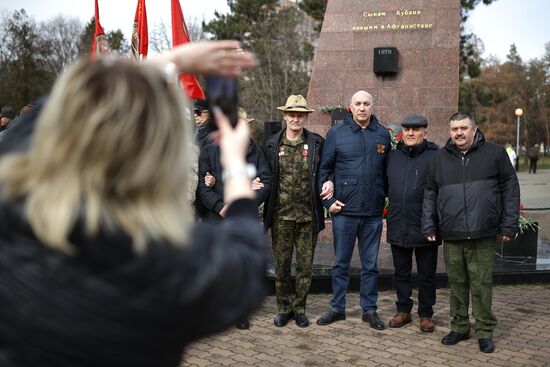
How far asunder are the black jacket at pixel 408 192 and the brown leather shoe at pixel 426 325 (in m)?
0.69

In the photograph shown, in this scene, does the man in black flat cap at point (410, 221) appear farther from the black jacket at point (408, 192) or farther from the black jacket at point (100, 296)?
the black jacket at point (100, 296)

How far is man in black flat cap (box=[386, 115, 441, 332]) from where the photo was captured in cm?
603

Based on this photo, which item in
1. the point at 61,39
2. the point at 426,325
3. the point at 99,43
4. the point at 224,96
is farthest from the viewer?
the point at 61,39

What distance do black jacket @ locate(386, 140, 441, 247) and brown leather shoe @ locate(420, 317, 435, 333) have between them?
69cm

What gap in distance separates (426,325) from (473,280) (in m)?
0.71

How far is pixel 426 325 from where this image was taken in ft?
19.6

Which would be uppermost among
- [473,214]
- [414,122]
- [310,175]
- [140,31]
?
[140,31]

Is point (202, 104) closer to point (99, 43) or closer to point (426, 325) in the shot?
point (426, 325)

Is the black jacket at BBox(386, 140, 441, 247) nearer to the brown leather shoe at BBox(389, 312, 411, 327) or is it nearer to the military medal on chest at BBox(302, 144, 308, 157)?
the brown leather shoe at BBox(389, 312, 411, 327)

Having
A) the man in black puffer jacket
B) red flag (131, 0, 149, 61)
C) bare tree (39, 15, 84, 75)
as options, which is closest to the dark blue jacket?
the man in black puffer jacket

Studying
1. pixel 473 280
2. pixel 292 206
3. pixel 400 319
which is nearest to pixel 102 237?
pixel 473 280

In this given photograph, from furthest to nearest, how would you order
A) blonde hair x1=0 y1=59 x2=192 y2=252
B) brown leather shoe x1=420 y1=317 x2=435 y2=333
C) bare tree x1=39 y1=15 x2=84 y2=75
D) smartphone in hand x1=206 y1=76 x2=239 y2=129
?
bare tree x1=39 y1=15 x2=84 y2=75 → brown leather shoe x1=420 y1=317 x2=435 y2=333 → smartphone in hand x1=206 y1=76 x2=239 y2=129 → blonde hair x1=0 y1=59 x2=192 y2=252

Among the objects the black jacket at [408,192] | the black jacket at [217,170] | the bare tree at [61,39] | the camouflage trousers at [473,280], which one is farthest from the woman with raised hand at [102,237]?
the bare tree at [61,39]

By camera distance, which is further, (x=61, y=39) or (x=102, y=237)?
(x=61, y=39)
